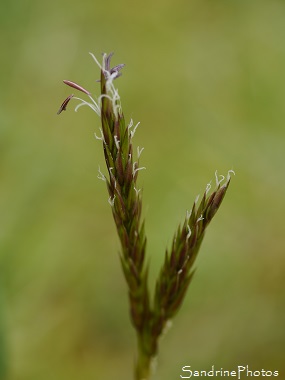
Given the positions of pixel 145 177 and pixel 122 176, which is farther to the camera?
pixel 145 177

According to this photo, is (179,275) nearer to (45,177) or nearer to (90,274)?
(90,274)

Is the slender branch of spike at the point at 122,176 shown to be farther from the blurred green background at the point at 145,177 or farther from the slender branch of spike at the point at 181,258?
the blurred green background at the point at 145,177

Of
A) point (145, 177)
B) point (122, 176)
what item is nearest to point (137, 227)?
point (122, 176)

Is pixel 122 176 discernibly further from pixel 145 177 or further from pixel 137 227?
pixel 145 177

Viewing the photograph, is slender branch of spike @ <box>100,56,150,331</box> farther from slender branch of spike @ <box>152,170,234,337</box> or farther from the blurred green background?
the blurred green background

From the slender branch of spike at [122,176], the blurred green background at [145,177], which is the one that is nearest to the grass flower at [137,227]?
the slender branch of spike at [122,176]

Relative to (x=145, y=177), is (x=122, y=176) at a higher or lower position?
higher

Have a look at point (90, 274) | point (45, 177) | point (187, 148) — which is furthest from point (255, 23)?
point (90, 274)

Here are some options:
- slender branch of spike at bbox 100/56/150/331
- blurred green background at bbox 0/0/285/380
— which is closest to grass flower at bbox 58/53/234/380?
slender branch of spike at bbox 100/56/150/331
